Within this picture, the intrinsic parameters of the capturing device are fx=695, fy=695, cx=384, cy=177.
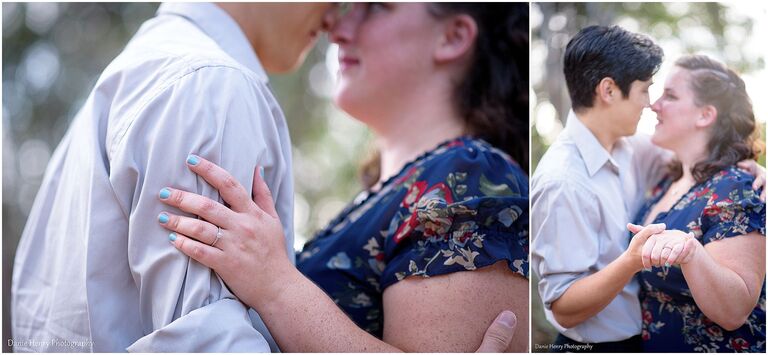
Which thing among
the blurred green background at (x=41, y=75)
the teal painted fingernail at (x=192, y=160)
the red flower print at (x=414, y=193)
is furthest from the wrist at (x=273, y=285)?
the blurred green background at (x=41, y=75)

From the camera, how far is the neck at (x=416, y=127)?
1.77m

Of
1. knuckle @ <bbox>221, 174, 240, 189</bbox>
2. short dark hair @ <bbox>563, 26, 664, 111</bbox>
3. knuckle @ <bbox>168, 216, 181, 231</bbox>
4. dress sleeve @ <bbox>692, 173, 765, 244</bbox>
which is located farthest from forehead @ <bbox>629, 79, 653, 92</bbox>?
knuckle @ <bbox>168, 216, 181, 231</bbox>

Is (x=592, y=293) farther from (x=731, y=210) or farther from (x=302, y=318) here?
(x=302, y=318)

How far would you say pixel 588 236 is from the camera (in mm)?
1449

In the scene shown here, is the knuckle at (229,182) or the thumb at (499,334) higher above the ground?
the knuckle at (229,182)

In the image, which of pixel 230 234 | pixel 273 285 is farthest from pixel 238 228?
pixel 273 285

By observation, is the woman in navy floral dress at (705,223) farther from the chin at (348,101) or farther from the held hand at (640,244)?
the chin at (348,101)

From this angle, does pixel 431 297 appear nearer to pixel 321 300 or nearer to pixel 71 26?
pixel 321 300

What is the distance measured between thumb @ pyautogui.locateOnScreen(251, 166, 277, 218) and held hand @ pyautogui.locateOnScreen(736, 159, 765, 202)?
951 millimetres

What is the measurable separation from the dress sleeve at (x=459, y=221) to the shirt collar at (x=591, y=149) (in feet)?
0.48

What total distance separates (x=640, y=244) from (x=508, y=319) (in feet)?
1.00

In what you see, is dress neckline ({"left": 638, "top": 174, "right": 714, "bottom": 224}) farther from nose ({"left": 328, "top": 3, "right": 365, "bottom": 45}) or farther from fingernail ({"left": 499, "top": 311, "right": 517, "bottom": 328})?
nose ({"left": 328, "top": 3, "right": 365, "bottom": 45})

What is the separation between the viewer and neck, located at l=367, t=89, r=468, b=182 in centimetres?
177

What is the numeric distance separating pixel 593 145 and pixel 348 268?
58 centimetres
